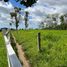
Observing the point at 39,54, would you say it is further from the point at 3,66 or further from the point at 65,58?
the point at 3,66

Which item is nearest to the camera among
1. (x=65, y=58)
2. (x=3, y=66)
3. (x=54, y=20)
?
(x=3, y=66)

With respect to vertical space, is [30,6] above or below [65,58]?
above

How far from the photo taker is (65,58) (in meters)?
13.1

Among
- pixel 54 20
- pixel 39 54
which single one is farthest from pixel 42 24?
pixel 39 54

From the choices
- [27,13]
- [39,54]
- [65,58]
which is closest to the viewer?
[65,58]

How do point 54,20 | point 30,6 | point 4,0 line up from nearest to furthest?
point 30,6 → point 4,0 → point 54,20

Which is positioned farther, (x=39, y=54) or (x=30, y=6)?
(x=39, y=54)

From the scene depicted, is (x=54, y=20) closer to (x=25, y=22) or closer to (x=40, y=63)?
(x=25, y=22)

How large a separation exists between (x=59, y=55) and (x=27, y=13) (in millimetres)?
87841

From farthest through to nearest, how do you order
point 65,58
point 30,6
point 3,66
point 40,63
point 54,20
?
point 54,20 → point 65,58 → point 40,63 → point 3,66 → point 30,6

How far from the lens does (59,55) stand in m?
14.0

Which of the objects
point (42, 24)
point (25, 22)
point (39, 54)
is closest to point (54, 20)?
point (42, 24)

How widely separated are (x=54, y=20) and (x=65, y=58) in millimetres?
116719

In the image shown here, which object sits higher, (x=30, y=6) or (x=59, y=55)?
(x=30, y=6)
